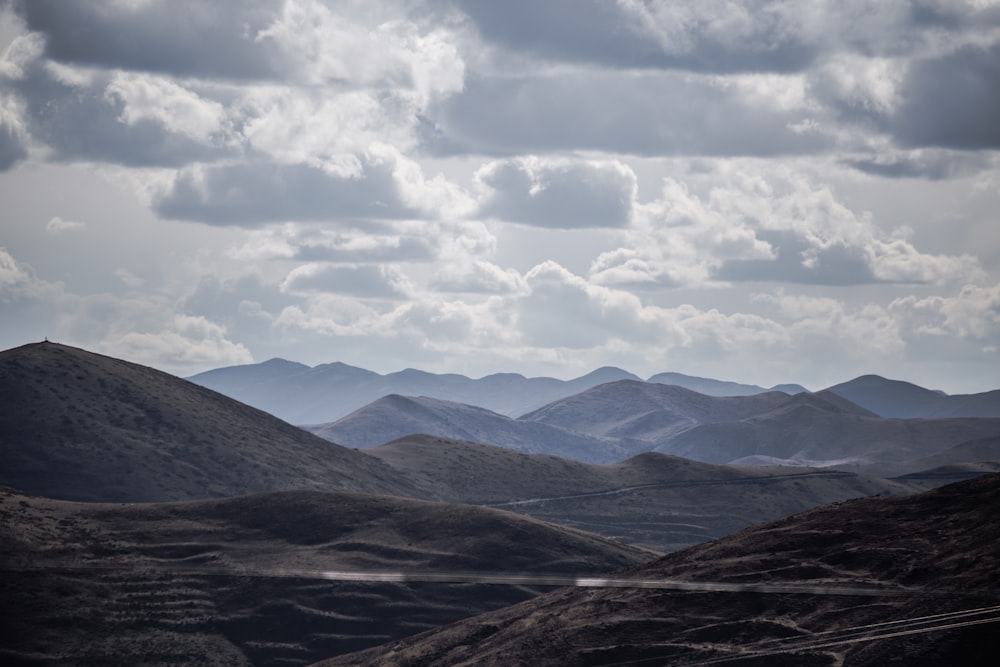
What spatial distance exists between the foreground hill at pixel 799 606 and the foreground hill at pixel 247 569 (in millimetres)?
18592

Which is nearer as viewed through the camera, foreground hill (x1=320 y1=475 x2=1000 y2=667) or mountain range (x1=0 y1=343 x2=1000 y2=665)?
foreground hill (x1=320 y1=475 x2=1000 y2=667)

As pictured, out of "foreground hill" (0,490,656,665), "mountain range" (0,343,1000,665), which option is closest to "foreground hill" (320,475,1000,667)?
"mountain range" (0,343,1000,665)

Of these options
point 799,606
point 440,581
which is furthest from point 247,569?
point 799,606

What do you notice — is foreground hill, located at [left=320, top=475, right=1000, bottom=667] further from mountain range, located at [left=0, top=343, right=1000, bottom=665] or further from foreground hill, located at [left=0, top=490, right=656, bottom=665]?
foreground hill, located at [left=0, top=490, right=656, bottom=665]

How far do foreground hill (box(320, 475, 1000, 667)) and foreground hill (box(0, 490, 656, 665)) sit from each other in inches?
732

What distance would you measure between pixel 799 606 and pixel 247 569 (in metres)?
73.3

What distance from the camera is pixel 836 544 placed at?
108 m

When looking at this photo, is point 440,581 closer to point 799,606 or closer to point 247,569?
point 247,569

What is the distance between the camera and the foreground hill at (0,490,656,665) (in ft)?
420

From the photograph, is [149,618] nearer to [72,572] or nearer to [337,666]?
[72,572]

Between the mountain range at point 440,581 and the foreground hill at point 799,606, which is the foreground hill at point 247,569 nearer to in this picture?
the mountain range at point 440,581

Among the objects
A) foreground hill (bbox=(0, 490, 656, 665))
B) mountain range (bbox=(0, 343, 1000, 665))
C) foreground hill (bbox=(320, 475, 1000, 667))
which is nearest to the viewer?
foreground hill (bbox=(320, 475, 1000, 667))

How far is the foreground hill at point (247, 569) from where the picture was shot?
128000mm

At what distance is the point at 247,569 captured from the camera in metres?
149
